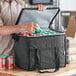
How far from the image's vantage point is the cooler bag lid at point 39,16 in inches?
65.8

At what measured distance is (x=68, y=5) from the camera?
13.2 ft

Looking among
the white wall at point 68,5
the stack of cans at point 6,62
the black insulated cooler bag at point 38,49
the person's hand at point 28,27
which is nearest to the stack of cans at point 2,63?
the stack of cans at point 6,62

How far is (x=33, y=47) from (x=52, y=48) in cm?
16

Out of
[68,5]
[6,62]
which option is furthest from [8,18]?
[68,5]

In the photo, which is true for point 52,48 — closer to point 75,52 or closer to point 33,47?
point 33,47

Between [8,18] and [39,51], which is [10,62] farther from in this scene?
[8,18]

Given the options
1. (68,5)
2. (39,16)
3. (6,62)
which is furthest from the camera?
(68,5)

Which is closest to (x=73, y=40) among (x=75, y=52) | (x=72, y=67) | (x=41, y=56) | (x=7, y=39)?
(x=75, y=52)

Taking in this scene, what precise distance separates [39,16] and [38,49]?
0.35 metres

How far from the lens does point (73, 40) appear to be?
6.04 ft

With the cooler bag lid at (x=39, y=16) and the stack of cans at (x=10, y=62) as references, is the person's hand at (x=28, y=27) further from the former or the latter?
the stack of cans at (x=10, y=62)

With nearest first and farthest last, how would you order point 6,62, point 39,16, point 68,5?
1. point 6,62
2. point 39,16
3. point 68,5

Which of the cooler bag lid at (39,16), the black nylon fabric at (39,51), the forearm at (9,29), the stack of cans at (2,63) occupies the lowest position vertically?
the stack of cans at (2,63)

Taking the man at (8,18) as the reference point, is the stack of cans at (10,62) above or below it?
below
